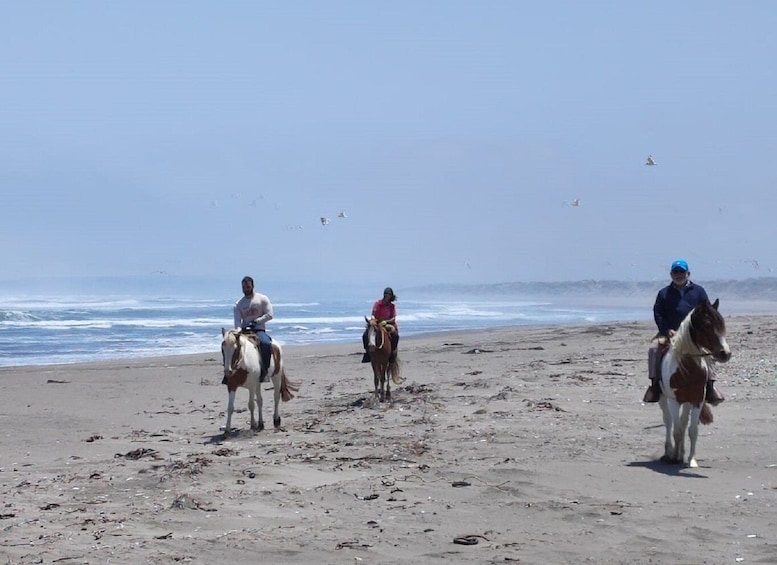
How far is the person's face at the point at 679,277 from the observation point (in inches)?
400

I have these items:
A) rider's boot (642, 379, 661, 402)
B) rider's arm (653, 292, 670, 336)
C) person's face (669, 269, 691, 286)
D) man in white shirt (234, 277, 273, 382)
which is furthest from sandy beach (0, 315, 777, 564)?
person's face (669, 269, 691, 286)

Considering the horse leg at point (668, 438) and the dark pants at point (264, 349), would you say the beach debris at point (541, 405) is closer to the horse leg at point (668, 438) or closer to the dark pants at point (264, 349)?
the horse leg at point (668, 438)

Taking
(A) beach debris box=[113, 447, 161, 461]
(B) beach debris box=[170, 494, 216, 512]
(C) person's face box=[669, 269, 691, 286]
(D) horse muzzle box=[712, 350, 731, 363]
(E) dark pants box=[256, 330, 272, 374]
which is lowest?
(A) beach debris box=[113, 447, 161, 461]

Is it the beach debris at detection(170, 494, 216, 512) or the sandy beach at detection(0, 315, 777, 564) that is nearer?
the sandy beach at detection(0, 315, 777, 564)

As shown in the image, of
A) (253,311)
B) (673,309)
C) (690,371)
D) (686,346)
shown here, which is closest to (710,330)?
(686,346)

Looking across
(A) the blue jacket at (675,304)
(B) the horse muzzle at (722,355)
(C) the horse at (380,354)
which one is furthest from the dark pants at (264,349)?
(B) the horse muzzle at (722,355)

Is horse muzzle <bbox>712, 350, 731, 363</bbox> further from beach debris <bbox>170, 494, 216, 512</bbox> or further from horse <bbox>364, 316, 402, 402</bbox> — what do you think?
horse <bbox>364, 316, 402, 402</bbox>

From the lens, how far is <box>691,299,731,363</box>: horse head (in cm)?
934

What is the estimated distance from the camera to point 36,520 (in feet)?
25.7

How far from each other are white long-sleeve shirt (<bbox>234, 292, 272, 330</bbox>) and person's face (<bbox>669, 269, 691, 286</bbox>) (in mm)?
5772

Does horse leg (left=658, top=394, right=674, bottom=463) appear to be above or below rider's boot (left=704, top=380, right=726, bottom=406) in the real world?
below

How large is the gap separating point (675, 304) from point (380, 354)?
733 cm

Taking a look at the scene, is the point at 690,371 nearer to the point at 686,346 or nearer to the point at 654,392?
the point at 686,346

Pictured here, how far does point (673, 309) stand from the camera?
10320 millimetres
